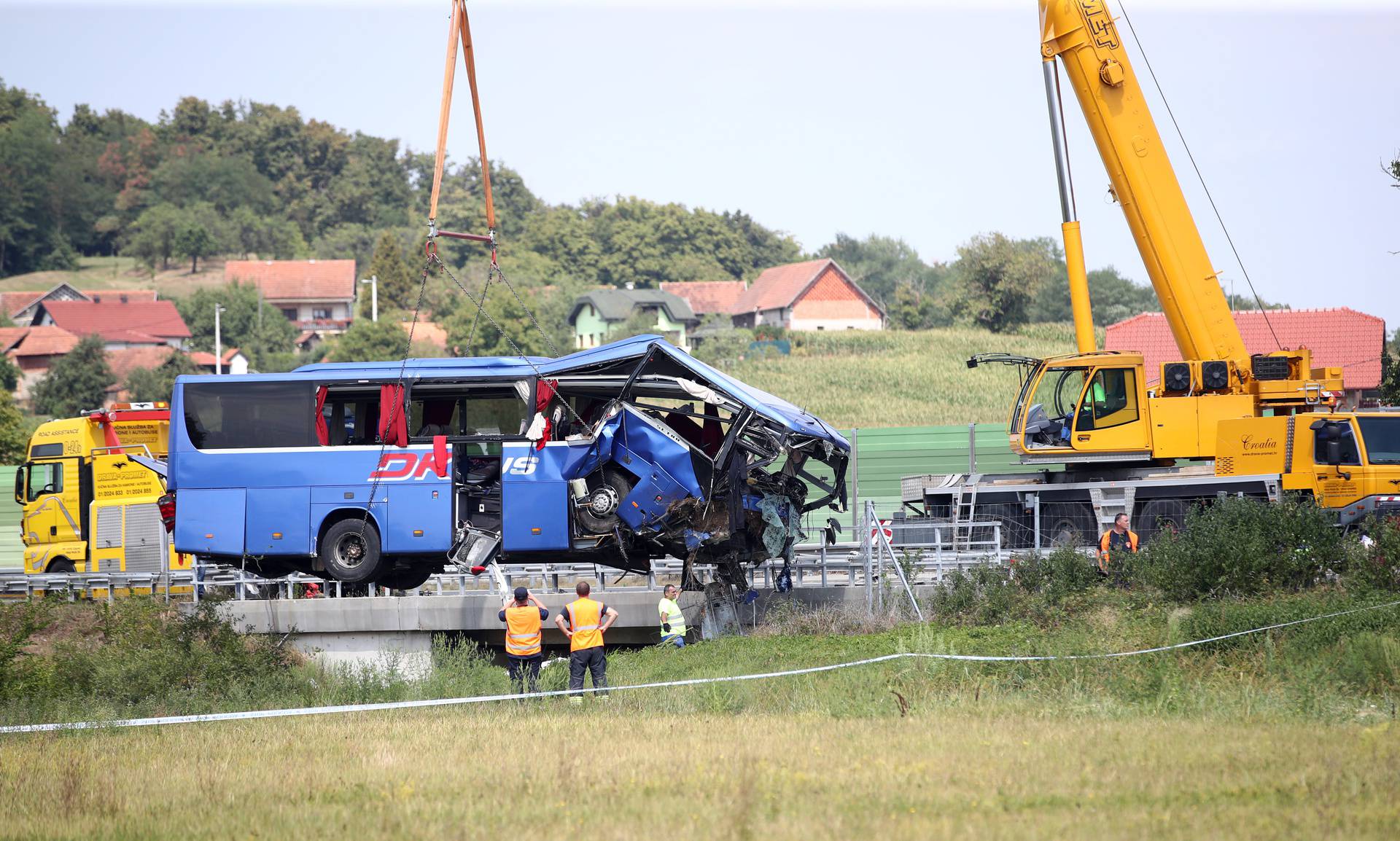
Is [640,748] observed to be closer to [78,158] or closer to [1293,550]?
[1293,550]

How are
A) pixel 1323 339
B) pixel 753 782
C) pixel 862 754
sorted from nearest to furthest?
pixel 753 782 < pixel 862 754 < pixel 1323 339

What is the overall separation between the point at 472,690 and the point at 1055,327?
2531 inches

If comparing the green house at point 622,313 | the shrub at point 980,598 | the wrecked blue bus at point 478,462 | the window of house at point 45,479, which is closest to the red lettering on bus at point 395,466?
the wrecked blue bus at point 478,462

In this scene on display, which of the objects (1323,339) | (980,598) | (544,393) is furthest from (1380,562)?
(1323,339)

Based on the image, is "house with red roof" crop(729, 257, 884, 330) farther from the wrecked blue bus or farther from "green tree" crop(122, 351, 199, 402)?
the wrecked blue bus

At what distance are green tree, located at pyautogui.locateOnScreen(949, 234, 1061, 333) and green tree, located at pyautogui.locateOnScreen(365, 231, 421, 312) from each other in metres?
40.4

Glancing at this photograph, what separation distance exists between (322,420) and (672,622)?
548 cm

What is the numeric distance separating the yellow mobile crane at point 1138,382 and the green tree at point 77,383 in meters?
57.3

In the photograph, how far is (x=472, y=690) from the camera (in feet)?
60.8

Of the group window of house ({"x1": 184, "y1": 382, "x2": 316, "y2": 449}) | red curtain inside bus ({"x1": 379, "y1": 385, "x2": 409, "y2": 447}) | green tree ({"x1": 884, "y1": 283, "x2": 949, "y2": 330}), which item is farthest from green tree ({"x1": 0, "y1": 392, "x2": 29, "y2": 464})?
green tree ({"x1": 884, "y1": 283, "x2": 949, "y2": 330})

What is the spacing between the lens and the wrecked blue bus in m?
17.8

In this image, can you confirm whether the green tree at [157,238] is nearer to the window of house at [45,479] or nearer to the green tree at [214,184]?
the green tree at [214,184]

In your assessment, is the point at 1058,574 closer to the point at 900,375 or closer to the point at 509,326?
the point at 900,375

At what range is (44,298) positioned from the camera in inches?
3907
